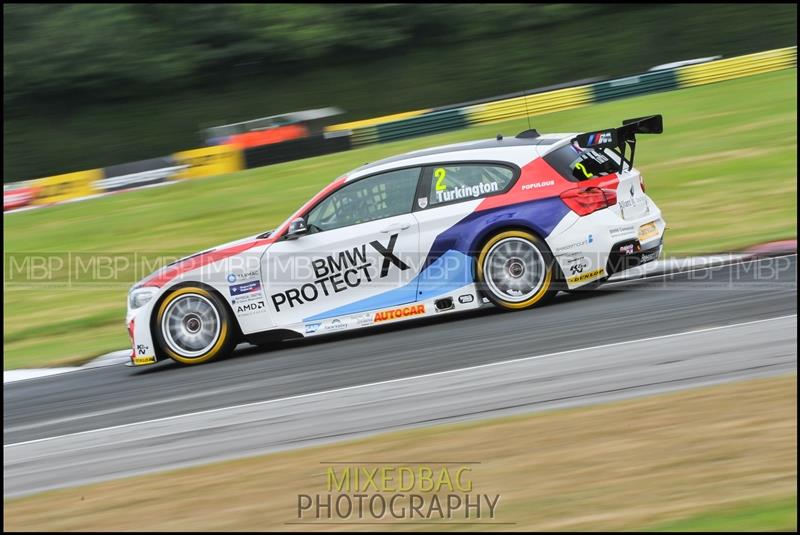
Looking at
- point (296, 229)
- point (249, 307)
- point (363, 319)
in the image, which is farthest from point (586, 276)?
point (249, 307)

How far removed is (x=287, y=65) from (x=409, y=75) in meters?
4.68

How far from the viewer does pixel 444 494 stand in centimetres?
480

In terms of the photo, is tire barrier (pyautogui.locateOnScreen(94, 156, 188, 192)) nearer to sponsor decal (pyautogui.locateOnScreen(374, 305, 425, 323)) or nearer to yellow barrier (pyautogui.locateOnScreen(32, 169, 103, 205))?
yellow barrier (pyautogui.locateOnScreen(32, 169, 103, 205))

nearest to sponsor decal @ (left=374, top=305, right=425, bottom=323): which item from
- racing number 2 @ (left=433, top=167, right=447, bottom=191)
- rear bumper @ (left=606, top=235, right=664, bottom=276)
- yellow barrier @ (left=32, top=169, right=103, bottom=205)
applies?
racing number 2 @ (left=433, top=167, right=447, bottom=191)

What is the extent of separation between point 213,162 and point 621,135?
41.8ft

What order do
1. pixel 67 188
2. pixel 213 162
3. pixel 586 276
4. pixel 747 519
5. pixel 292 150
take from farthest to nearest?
pixel 67 188
pixel 213 162
pixel 292 150
pixel 586 276
pixel 747 519

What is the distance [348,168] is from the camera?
18.0 meters

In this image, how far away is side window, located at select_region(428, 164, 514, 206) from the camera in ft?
28.6

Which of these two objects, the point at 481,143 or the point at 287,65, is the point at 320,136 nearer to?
the point at 481,143

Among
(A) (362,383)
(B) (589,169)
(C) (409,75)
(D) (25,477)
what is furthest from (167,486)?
(C) (409,75)

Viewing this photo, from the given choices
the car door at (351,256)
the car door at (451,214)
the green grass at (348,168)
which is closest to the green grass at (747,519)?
the car door at (451,214)

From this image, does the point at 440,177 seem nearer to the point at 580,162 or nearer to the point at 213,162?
the point at 580,162

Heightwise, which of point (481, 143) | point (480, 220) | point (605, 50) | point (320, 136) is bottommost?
point (480, 220)

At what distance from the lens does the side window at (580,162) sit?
8.70 metres
